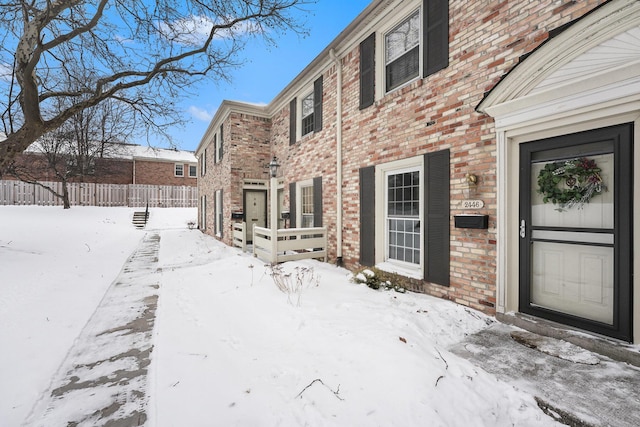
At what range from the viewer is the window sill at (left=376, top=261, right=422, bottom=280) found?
480cm

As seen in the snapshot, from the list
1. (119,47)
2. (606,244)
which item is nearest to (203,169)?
(119,47)

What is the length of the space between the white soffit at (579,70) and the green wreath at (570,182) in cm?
60

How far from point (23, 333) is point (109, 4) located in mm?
7057

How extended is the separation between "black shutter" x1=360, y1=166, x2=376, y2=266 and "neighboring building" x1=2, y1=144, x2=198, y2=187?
20.3 meters

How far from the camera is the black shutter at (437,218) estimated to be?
4230mm

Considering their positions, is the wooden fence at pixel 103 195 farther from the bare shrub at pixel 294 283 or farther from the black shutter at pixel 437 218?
the black shutter at pixel 437 218

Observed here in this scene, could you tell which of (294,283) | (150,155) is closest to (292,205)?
(294,283)

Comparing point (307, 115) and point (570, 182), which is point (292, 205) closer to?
point (307, 115)

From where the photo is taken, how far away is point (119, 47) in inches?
276

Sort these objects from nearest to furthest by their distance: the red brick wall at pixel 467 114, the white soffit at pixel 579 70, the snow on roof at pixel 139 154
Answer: the white soffit at pixel 579 70, the red brick wall at pixel 467 114, the snow on roof at pixel 139 154

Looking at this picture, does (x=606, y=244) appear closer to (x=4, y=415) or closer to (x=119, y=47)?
(x=4, y=415)

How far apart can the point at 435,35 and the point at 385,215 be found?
3202 millimetres

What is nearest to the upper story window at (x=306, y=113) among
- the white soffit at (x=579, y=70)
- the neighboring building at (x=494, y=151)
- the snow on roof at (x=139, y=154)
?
the neighboring building at (x=494, y=151)

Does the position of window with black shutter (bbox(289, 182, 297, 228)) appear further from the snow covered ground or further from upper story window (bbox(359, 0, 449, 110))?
upper story window (bbox(359, 0, 449, 110))
